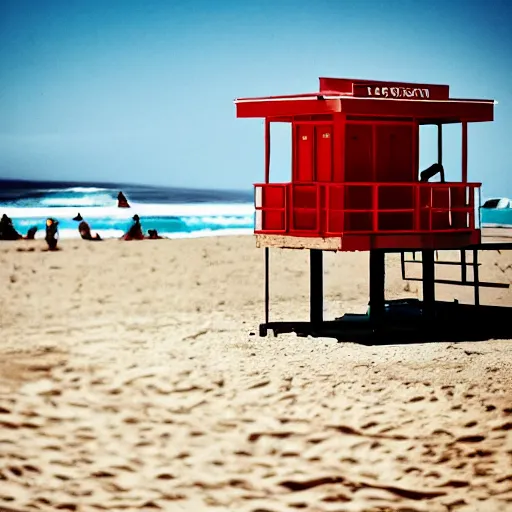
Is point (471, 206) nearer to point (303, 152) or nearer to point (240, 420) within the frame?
point (303, 152)

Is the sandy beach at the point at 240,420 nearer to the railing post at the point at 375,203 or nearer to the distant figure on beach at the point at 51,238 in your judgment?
the railing post at the point at 375,203

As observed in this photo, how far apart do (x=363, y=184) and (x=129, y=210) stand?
5349cm

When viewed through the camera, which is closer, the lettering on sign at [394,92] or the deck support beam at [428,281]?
the lettering on sign at [394,92]

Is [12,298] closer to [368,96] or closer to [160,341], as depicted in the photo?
[160,341]

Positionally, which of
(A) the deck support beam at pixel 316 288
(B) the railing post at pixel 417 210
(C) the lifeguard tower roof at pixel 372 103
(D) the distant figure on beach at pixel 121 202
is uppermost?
(C) the lifeguard tower roof at pixel 372 103

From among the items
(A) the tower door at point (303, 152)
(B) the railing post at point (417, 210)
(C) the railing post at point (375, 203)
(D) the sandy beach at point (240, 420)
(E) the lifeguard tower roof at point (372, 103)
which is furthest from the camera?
(A) the tower door at point (303, 152)

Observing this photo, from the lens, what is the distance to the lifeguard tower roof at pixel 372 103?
47.2ft

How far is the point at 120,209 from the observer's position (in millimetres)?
67250

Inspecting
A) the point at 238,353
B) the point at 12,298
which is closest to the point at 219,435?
the point at 238,353

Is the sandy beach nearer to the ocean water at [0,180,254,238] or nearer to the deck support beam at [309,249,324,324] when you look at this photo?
the deck support beam at [309,249,324,324]

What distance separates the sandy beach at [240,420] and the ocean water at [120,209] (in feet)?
94.4

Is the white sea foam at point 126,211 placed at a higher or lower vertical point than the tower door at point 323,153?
lower

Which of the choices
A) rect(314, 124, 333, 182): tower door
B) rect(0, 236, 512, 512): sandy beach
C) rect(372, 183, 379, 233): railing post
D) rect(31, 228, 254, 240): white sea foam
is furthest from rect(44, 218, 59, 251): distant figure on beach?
rect(372, 183, 379, 233): railing post

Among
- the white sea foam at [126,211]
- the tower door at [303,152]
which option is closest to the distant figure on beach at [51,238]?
the tower door at [303,152]
